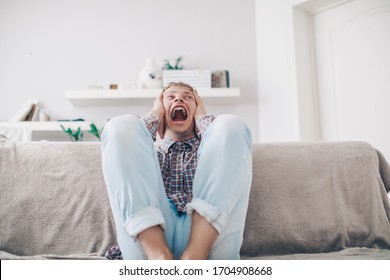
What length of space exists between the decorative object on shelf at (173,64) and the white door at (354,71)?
1.08 meters

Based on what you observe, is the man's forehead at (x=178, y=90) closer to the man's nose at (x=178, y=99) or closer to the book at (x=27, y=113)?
the man's nose at (x=178, y=99)

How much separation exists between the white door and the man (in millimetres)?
1710

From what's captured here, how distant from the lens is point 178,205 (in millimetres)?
805

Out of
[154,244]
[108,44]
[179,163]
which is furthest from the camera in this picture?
[108,44]

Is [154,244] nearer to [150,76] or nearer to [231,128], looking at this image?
[231,128]

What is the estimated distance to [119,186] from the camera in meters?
0.66

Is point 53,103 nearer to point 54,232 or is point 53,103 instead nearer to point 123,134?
point 54,232

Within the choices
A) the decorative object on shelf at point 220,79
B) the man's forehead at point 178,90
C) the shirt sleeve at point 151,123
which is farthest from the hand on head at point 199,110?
the decorative object on shelf at point 220,79

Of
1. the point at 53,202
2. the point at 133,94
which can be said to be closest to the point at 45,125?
the point at 133,94

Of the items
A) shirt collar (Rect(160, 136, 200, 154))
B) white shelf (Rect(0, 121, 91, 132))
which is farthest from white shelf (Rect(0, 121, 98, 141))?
shirt collar (Rect(160, 136, 200, 154))

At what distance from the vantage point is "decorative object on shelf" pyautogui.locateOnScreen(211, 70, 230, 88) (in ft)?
8.00

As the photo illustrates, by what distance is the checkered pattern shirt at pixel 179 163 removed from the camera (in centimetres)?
86

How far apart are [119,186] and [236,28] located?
2302mm

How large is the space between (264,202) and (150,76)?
1.68 meters
